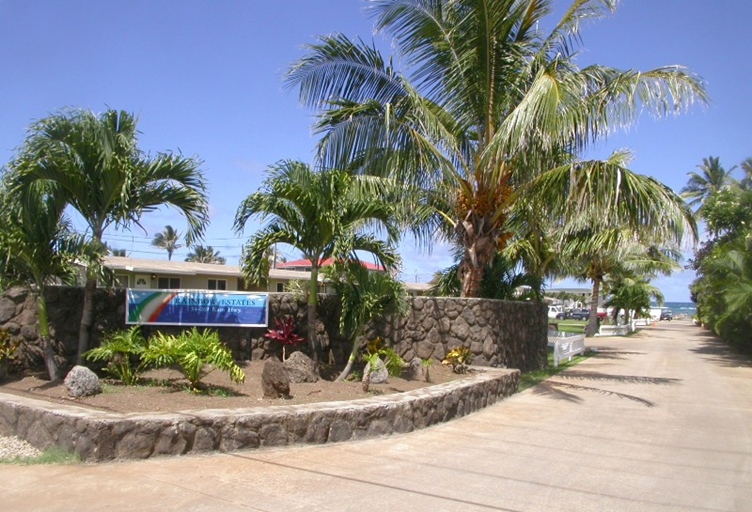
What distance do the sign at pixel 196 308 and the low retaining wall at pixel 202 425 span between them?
117 inches

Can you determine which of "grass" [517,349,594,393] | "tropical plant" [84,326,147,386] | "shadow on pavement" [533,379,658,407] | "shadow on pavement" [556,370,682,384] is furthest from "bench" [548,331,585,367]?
"tropical plant" [84,326,147,386]

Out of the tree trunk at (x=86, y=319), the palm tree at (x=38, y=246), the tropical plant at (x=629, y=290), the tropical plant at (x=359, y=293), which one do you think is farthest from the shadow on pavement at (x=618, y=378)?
the tropical plant at (x=629, y=290)

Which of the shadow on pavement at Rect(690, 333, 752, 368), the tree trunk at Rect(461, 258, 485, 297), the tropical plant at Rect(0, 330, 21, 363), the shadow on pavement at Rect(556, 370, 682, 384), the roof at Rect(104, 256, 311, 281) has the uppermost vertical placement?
the roof at Rect(104, 256, 311, 281)

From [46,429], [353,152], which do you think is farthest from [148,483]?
[353,152]

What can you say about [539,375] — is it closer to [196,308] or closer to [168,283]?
[196,308]

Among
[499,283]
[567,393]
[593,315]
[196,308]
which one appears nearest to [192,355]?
[196,308]

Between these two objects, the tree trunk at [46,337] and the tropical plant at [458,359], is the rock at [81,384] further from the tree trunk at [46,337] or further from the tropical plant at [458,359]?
the tropical plant at [458,359]

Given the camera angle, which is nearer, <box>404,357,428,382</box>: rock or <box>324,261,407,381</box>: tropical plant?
<box>324,261,407,381</box>: tropical plant

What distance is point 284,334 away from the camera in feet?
37.3

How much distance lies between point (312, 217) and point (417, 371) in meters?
3.18

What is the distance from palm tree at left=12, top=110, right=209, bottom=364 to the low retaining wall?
102 inches

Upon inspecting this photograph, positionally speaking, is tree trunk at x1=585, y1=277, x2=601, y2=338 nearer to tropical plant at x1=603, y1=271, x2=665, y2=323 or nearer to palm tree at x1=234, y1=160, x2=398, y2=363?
tropical plant at x1=603, y1=271, x2=665, y2=323

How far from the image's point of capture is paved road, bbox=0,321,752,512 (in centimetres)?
584

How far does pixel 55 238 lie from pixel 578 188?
8553 mm
